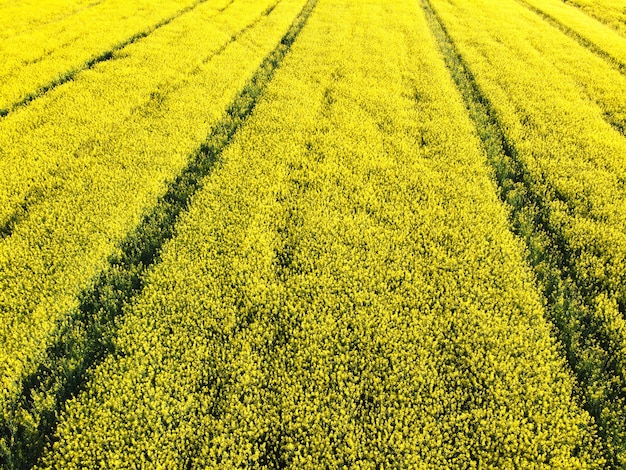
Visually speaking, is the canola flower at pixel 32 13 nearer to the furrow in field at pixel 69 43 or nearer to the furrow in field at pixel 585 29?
the furrow in field at pixel 69 43

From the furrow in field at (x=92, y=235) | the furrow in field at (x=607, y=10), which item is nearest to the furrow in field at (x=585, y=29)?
the furrow in field at (x=607, y=10)

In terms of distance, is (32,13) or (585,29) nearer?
(32,13)

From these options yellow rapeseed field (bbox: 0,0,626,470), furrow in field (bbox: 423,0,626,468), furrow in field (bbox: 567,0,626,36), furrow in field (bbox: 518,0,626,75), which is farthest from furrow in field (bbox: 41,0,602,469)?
furrow in field (bbox: 567,0,626,36)

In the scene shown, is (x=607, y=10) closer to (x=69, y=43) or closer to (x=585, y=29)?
(x=585, y=29)

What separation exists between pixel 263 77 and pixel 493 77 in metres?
7.82

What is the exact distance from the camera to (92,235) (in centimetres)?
736

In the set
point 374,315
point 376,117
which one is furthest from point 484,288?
point 376,117

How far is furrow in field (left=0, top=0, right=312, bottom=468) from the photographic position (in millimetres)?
5262

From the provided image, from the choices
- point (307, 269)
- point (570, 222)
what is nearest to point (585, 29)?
point (570, 222)

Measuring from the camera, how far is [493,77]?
15.1m

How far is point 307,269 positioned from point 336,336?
1.44 meters

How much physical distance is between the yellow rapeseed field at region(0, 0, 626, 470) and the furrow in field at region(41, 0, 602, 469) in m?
0.03

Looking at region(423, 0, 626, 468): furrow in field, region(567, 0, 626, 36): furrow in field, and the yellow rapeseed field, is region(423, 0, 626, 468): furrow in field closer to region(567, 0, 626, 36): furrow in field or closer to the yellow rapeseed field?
the yellow rapeseed field

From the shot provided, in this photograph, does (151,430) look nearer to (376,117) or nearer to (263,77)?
(376,117)
